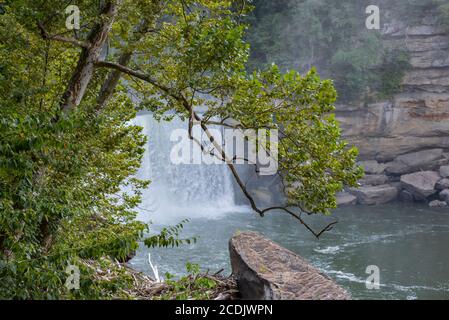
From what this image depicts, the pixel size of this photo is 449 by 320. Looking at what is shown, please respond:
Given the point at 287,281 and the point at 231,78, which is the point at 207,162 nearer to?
the point at 231,78

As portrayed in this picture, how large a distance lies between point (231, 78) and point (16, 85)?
264cm

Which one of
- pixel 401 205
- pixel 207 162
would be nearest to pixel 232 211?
pixel 207 162

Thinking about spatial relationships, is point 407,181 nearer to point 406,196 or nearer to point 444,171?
point 406,196

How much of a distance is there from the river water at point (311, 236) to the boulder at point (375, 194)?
62cm

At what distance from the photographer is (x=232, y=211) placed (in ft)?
83.0

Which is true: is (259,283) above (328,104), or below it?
below

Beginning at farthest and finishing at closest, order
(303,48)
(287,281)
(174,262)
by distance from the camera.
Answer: (303,48), (174,262), (287,281)

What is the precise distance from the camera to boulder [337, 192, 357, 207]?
1020 inches

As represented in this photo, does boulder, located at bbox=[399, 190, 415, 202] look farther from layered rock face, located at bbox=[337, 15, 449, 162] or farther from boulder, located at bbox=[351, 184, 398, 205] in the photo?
layered rock face, located at bbox=[337, 15, 449, 162]

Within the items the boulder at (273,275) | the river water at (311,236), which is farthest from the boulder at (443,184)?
the boulder at (273,275)

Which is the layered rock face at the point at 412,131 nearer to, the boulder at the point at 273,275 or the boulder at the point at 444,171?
the boulder at the point at 444,171

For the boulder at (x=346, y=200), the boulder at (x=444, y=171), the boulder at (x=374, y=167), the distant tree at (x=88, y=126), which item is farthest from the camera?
the boulder at (x=374, y=167)

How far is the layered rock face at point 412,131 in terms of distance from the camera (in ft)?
86.6

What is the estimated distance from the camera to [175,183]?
1022 inches
